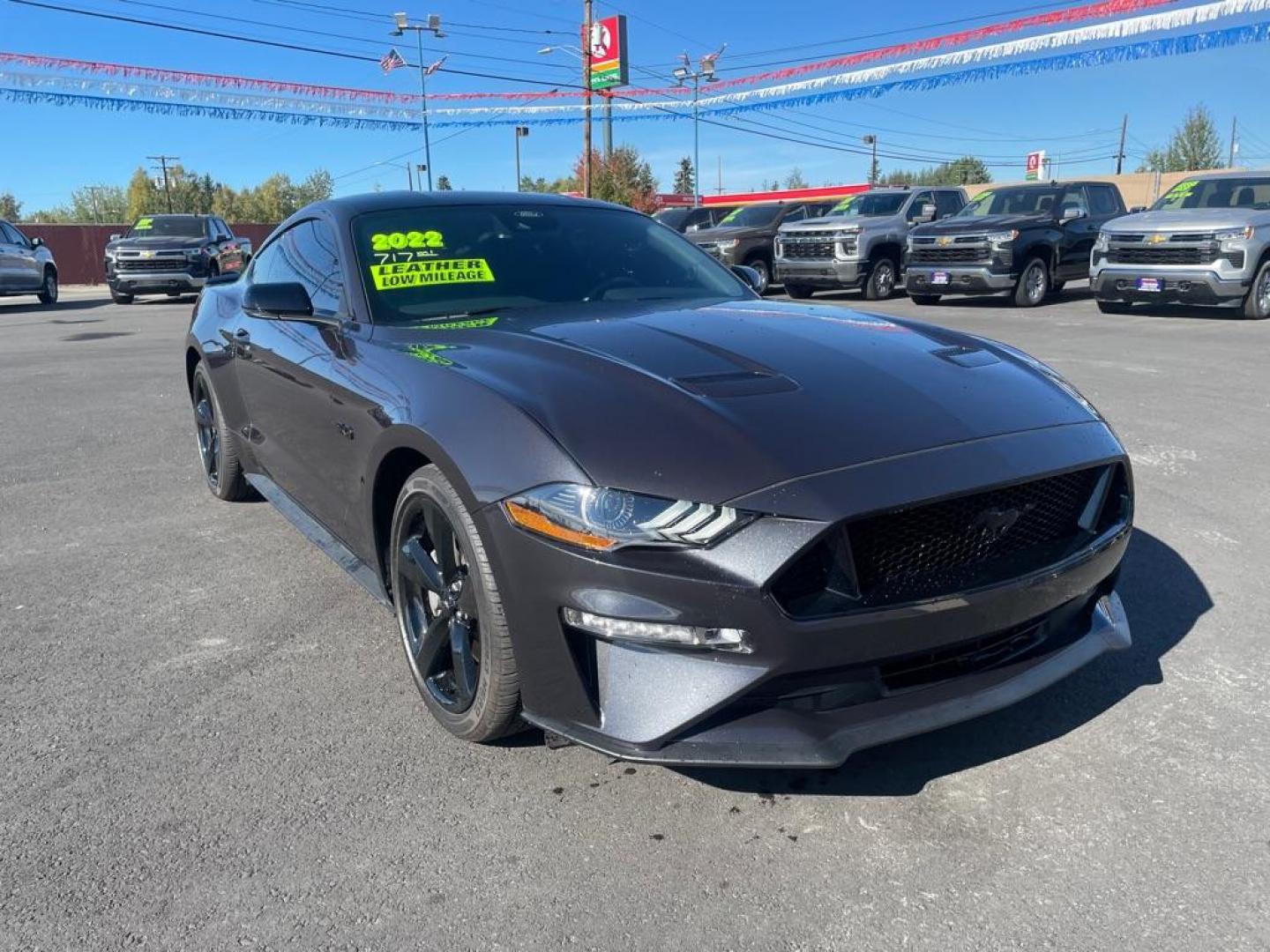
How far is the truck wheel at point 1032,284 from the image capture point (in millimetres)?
14773

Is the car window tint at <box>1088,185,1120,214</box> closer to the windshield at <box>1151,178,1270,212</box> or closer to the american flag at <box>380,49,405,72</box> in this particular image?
the windshield at <box>1151,178,1270,212</box>

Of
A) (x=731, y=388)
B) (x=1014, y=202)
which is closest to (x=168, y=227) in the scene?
(x=1014, y=202)

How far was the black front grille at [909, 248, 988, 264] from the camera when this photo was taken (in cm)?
1455

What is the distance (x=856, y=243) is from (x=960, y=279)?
229 centimetres

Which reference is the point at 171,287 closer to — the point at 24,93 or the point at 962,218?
the point at 24,93

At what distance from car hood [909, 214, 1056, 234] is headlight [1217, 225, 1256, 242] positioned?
3.12 meters

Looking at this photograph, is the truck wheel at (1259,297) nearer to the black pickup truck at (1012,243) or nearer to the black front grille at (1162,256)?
the black front grille at (1162,256)

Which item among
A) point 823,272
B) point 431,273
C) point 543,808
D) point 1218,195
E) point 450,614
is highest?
point 1218,195

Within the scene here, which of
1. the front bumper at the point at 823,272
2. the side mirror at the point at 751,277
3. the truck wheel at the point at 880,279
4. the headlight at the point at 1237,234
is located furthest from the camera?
the truck wheel at the point at 880,279

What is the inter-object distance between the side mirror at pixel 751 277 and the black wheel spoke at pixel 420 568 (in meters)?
2.17

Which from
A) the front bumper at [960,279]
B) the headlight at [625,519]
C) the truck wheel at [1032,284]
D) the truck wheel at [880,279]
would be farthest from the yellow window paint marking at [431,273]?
the truck wheel at [880,279]

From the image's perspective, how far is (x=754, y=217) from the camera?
19.4 meters

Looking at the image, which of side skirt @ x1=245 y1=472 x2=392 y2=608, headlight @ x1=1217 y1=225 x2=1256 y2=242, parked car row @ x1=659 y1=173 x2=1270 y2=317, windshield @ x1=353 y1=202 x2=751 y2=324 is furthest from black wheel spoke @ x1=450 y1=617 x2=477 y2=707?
headlight @ x1=1217 y1=225 x2=1256 y2=242

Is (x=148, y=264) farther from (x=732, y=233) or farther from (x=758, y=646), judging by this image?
(x=758, y=646)
